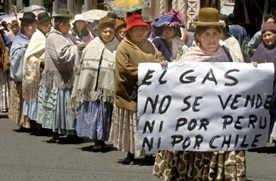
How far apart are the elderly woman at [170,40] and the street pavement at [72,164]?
1459 millimetres

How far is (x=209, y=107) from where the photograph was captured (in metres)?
6.77

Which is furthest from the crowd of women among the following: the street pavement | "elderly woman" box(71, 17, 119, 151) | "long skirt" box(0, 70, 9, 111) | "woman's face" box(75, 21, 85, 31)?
"long skirt" box(0, 70, 9, 111)

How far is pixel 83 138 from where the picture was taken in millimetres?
12578

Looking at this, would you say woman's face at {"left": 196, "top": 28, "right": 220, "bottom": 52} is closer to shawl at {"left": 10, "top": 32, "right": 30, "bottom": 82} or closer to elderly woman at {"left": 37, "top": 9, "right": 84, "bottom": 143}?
elderly woman at {"left": 37, "top": 9, "right": 84, "bottom": 143}

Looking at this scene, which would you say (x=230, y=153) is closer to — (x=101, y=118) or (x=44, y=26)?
(x=101, y=118)

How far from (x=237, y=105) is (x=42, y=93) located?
605cm

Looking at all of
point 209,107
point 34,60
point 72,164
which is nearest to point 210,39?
point 209,107

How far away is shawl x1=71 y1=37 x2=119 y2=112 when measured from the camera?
10641 millimetres

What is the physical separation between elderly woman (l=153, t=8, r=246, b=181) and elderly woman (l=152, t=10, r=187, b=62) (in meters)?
3.93

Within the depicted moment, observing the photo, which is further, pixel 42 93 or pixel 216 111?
pixel 42 93

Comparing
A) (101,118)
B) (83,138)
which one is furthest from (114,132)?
(83,138)

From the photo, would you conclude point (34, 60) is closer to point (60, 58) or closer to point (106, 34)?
point (60, 58)

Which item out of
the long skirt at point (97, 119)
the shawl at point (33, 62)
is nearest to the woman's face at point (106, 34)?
the long skirt at point (97, 119)

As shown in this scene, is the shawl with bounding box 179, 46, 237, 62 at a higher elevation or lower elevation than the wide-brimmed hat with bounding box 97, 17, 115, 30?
lower
